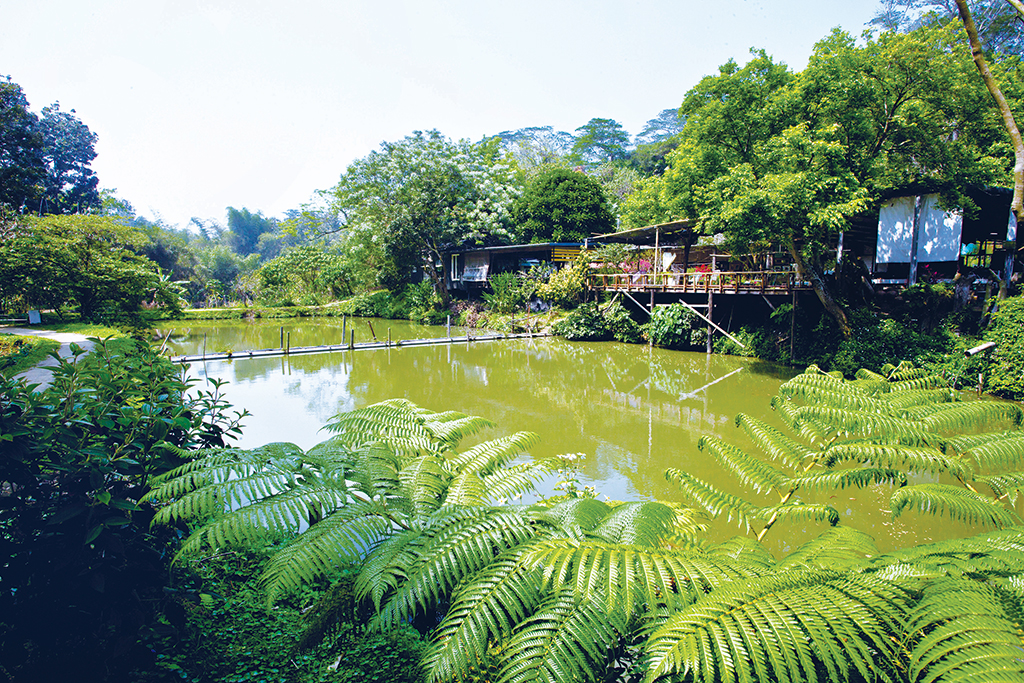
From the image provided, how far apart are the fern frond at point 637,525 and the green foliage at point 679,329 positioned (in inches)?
689

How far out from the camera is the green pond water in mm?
6234

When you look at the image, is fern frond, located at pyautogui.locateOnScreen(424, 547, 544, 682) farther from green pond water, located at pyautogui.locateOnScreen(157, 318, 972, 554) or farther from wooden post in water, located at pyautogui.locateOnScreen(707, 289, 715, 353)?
wooden post in water, located at pyautogui.locateOnScreen(707, 289, 715, 353)

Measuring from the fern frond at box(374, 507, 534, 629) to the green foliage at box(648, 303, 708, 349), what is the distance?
17892 mm

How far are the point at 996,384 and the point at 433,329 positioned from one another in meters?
21.2

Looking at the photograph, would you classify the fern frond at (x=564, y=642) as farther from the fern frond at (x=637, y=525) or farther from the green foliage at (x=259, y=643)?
the green foliage at (x=259, y=643)

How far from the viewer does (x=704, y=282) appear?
61.3 feet

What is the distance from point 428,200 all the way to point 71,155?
76.8 ft

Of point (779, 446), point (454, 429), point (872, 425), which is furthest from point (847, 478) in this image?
point (454, 429)

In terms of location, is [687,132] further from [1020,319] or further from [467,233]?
[467,233]

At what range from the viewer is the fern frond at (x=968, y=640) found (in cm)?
120

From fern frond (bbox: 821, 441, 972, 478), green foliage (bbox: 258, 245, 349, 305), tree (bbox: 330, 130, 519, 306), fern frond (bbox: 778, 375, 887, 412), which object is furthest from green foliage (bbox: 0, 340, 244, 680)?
green foliage (bbox: 258, 245, 349, 305)

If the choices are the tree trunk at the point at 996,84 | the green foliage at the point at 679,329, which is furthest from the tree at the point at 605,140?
the tree trunk at the point at 996,84

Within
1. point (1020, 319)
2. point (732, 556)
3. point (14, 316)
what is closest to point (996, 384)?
point (1020, 319)

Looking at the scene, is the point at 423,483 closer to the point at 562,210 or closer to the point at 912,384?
the point at 912,384
